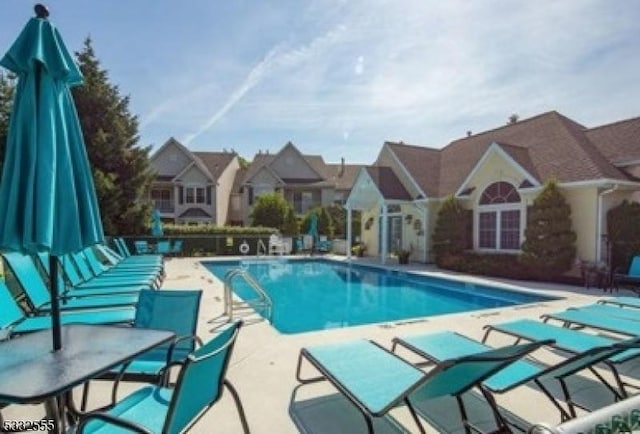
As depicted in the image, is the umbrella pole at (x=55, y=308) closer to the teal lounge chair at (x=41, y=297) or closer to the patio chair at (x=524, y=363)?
the teal lounge chair at (x=41, y=297)

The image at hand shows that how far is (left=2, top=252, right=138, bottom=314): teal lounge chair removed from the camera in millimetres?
5148

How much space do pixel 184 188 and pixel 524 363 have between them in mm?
34514

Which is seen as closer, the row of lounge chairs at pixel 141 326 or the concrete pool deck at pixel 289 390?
the row of lounge chairs at pixel 141 326

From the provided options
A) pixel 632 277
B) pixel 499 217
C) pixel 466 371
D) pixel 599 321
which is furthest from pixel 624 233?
pixel 466 371

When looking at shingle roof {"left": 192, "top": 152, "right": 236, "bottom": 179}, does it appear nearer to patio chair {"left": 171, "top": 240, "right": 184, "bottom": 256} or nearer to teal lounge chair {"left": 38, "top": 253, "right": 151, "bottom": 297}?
patio chair {"left": 171, "top": 240, "right": 184, "bottom": 256}

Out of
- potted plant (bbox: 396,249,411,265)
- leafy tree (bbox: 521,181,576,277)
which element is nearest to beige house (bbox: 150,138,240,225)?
potted plant (bbox: 396,249,411,265)

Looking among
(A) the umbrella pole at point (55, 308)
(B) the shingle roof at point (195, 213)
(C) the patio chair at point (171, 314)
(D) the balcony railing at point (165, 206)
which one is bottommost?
(C) the patio chair at point (171, 314)

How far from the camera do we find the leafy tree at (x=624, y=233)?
12.4 m

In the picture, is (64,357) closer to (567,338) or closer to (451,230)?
(567,338)

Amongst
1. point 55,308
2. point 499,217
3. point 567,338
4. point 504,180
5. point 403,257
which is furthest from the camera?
point 403,257

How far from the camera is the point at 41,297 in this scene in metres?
5.53

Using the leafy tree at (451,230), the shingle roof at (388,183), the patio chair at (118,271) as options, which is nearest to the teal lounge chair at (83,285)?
the patio chair at (118,271)

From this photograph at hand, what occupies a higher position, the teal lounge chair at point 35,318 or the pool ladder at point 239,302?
the teal lounge chair at point 35,318

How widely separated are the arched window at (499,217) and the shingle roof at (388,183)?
13.8ft
